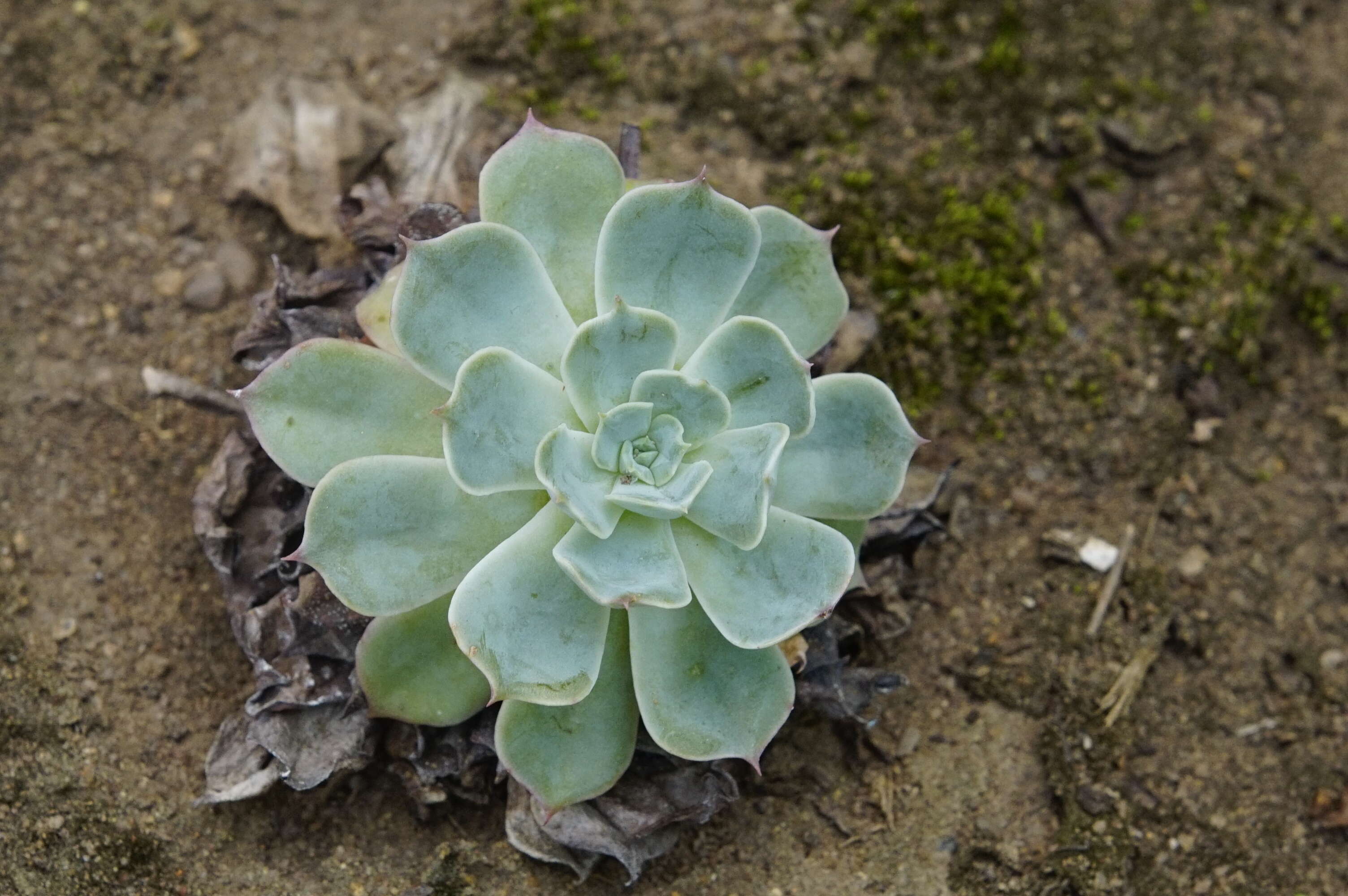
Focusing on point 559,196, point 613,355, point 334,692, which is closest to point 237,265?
point 559,196

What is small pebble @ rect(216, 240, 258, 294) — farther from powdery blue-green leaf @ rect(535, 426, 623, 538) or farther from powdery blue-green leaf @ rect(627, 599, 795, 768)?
powdery blue-green leaf @ rect(627, 599, 795, 768)

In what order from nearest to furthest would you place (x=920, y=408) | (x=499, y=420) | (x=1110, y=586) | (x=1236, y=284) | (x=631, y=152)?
(x=499, y=420), (x=631, y=152), (x=1110, y=586), (x=920, y=408), (x=1236, y=284)

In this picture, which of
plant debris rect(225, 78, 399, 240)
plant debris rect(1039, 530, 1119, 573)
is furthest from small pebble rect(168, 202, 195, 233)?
plant debris rect(1039, 530, 1119, 573)

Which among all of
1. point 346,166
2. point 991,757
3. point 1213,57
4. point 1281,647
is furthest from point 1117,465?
point 346,166

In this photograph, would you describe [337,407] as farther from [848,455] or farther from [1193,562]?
[1193,562]

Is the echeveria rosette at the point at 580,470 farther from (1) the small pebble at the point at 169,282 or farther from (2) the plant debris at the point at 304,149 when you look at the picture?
(1) the small pebble at the point at 169,282

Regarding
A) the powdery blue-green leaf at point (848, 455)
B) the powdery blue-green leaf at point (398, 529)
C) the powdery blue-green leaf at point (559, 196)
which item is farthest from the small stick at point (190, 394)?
the powdery blue-green leaf at point (848, 455)

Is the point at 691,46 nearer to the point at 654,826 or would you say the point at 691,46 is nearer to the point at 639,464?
the point at 639,464
